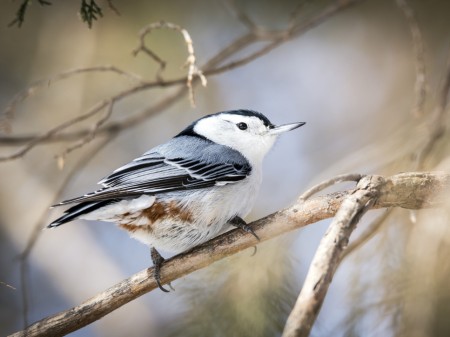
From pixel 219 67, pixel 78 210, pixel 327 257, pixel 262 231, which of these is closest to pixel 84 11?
pixel 78 210

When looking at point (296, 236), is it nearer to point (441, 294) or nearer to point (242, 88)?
point (441, 294)

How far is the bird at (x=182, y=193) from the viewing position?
1921 millimetres

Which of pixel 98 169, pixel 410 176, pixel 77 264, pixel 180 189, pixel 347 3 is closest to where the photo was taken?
pixel 410 176

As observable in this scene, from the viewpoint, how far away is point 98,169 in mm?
3338

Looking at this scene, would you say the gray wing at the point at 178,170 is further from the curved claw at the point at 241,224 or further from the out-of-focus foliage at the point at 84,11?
the out-of-focus foliage at the point at 84,11

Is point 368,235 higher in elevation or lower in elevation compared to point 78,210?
higher

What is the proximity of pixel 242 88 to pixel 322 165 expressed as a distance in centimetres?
70

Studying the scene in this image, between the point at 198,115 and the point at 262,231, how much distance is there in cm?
158

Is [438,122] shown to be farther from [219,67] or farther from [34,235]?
[34,235]

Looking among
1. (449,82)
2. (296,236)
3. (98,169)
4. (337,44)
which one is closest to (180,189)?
(296,236)

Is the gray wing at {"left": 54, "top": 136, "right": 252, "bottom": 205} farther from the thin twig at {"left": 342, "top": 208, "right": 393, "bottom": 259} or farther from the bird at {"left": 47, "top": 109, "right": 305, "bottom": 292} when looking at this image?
the thin twig at {"left": 342, "top": 208, "right": 393, "bottom": 259}

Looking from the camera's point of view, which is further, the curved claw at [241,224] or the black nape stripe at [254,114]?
the black nape stripe at [254,114]

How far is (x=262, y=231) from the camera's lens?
1780 millimetres

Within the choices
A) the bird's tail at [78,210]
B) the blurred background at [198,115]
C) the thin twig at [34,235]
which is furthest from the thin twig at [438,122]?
the thin twig at [34,235]
